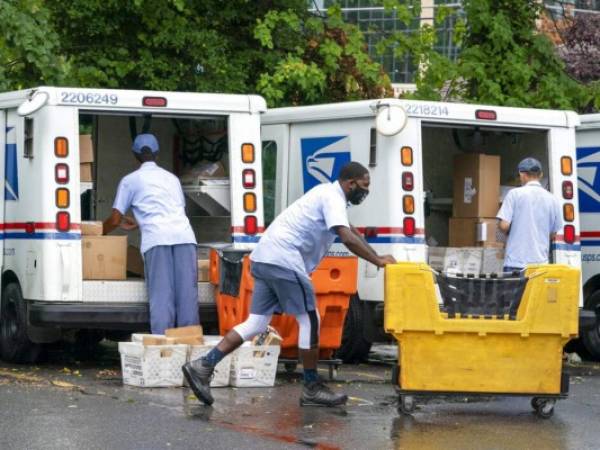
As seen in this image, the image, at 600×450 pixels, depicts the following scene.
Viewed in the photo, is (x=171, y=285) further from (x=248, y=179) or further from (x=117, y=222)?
(x=248, y=179)

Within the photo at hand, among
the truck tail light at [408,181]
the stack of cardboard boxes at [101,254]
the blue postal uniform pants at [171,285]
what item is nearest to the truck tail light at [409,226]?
the truck tail light at [408,181]

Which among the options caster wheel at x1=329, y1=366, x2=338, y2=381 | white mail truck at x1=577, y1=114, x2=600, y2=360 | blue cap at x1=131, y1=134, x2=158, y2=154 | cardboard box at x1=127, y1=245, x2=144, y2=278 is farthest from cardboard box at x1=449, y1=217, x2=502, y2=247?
blue cap at x1=131, y1=134, x2=158, y2=154

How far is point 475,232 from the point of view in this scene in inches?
563

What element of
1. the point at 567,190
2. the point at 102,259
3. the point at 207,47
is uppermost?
the point at 207,47

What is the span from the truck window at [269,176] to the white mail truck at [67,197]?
2.26ft

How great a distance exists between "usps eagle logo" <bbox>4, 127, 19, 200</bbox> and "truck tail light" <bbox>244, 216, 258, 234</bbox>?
1860 millimetres

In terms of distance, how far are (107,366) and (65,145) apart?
6.55 feet

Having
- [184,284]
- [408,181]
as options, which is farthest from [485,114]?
[184,284]

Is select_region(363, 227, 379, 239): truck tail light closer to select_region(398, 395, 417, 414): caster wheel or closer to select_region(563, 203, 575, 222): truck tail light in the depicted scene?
select_region(563, 203, 575, 222): truck tail light

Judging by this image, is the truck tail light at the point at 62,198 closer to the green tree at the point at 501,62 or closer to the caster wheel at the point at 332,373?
the caster wheel at the point at 332,373

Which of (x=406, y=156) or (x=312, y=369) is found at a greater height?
(x=406, y=156)

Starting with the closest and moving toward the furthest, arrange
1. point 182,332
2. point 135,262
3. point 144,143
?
1. point 182,332
2. point 144,143
3. point 135,262

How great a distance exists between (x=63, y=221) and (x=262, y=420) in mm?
3303

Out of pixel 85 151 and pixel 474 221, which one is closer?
pixel 85 151
